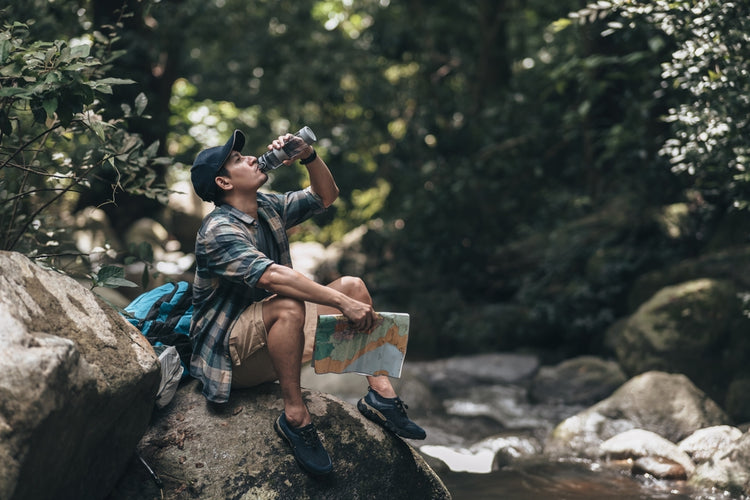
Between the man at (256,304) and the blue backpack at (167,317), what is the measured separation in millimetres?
220

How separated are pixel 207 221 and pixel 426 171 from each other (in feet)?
25.7

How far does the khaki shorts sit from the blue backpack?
40 cm

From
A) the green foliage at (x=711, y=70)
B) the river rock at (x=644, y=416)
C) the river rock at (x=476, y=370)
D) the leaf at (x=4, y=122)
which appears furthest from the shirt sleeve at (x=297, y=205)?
the river rock at (x=476, y=370)

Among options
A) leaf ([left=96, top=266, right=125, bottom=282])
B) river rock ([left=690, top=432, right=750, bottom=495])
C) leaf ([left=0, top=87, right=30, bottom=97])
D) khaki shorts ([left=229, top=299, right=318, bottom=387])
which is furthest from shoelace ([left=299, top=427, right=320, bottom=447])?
river rock ([left=690, top=432, right=750, bottom=495])

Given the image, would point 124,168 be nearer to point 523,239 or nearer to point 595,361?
point 595,361

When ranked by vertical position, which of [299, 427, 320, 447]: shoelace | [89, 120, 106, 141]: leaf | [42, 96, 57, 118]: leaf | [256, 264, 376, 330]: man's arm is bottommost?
[299, 427, 320, 447]: shoelace

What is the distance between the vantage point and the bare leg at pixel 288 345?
3.77 m

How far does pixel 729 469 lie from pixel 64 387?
443 cm

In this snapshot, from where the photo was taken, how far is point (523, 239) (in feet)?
40.7

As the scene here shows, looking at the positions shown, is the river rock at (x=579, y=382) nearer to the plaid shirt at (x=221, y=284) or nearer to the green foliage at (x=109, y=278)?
the plaid shirt at (x=221, y=284)

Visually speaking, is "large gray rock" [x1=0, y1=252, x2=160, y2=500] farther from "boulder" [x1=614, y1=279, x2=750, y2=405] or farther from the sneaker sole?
"boulder" [x1=614, y1=279, x2=750, y2=405]

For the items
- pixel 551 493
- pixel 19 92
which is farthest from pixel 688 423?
pixel 19 92

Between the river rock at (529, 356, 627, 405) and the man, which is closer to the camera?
the man

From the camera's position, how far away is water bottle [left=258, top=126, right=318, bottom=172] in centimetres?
404
